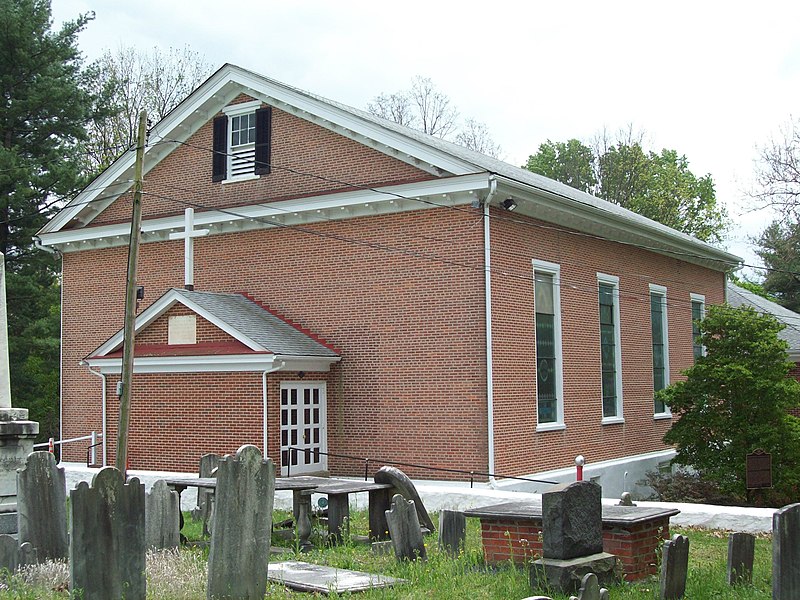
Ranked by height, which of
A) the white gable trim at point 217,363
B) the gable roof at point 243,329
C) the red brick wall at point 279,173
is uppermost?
the red brick wall at point 279,173

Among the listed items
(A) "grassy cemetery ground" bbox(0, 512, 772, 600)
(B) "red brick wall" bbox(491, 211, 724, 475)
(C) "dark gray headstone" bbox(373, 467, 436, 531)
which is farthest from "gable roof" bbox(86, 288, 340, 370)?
(A) "grassy cemetery ground" bbox(0, 512, 772, 600)

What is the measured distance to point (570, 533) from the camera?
8883 millimetres

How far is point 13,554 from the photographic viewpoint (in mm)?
9758

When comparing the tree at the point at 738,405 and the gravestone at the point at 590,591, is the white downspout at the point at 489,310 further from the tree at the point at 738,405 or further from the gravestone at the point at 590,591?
the gravestone at the point at 590,591

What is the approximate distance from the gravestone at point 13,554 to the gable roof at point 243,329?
25.7ft

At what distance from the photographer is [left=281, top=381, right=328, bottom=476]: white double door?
1808cm

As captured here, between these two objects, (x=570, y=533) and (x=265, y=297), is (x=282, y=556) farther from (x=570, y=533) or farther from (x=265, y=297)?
(x=265, y=297)

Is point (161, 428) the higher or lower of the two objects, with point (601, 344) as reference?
lower

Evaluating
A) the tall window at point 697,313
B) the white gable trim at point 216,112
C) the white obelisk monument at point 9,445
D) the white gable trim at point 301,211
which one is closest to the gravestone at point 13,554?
the white obelisk monument at point 9,445

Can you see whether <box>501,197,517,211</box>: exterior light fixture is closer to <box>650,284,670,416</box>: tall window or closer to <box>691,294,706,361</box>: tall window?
<box>650,284,670,416</box>: tall window

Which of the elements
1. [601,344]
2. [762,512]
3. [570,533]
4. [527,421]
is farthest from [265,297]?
[570,533]

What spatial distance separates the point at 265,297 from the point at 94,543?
1210 centimetres

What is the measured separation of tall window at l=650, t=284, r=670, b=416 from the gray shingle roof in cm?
1009

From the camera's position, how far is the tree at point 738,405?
19312mm
